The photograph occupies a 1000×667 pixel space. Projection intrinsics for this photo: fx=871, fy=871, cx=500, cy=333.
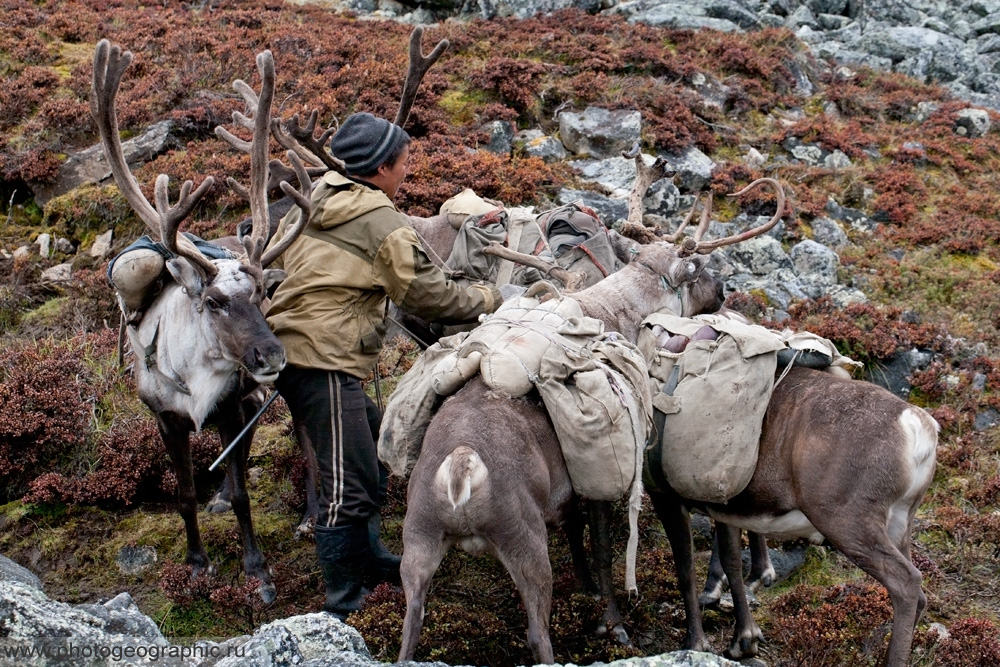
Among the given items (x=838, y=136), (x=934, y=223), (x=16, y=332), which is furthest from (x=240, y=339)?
(x=838, y=136)

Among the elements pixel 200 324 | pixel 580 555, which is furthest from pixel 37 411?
pixel 580 555

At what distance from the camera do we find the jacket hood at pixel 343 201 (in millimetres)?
5066

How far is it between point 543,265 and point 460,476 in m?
2.48

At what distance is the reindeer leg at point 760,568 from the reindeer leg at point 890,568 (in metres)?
1.45

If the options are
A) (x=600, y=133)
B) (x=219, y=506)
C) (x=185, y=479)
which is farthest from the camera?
(x=600, y=133)

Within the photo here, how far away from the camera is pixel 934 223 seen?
12164 millimetres

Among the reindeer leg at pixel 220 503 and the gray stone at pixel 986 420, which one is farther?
the gray stone at pixel 986 420

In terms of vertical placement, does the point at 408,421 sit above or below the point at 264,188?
below

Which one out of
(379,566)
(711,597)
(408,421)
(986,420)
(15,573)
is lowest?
(986,420)

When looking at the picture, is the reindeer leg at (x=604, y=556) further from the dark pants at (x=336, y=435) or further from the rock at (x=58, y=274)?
the rock at (x=58, y=274)

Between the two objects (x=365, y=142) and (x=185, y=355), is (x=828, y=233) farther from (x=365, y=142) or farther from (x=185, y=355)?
(x=185, y=355)

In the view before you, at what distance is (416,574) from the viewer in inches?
161

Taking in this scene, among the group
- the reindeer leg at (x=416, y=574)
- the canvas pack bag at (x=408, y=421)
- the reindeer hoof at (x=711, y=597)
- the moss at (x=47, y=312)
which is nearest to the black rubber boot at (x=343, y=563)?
the canvas pack bag at (x=408, y=421)

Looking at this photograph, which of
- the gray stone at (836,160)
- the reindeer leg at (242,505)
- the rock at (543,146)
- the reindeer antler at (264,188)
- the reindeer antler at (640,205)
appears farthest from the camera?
the gray stone at (836,160)
